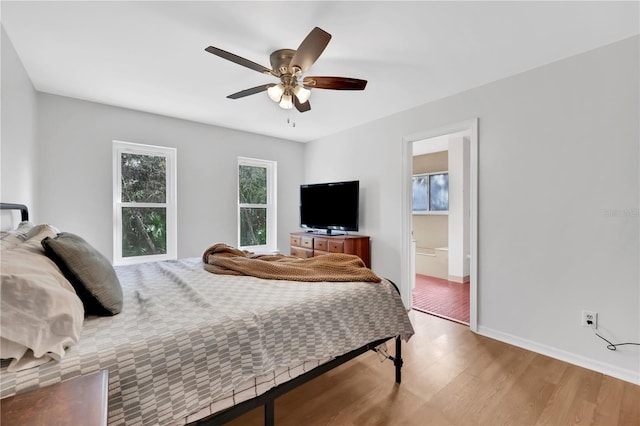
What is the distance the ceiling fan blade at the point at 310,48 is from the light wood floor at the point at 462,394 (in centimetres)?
219

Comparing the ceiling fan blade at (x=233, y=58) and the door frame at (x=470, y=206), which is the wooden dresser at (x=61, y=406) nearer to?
the ceiling fan blade at (x=233, y=58)

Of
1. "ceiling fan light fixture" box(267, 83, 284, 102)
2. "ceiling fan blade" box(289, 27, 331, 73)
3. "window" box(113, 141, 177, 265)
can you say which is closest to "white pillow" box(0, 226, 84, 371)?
"ceiling fan blade" box(289, 27, 331, 73)

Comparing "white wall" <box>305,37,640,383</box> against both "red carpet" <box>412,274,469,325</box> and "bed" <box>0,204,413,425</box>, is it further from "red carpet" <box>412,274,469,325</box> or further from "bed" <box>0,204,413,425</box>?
"bed" <box>0,204,413,425</box>

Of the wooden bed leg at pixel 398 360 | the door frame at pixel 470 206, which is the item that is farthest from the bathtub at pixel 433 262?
the wooden bed leg at pixel 398 360

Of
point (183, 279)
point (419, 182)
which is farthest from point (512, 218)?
point (419, 182)

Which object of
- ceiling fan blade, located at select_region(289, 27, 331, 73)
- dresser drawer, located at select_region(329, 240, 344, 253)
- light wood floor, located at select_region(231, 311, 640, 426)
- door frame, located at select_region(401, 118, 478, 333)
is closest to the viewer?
ceiling fan blade, located at select_region(289, 27, 331, 73)

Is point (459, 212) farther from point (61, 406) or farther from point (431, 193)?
point (61, 406)

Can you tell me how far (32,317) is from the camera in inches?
34.7

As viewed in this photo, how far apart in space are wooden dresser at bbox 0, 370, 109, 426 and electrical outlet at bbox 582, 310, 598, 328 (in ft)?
9.86

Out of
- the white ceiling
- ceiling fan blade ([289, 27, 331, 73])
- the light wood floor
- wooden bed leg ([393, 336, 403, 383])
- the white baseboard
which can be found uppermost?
the white ceiling

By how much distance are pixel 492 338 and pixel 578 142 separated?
6.05 ft

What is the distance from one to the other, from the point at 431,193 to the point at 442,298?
2.50 m

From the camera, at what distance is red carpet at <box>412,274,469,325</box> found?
333 centimetres

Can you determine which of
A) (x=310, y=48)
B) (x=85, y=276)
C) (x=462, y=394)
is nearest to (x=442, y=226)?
(x=462, y=394)
